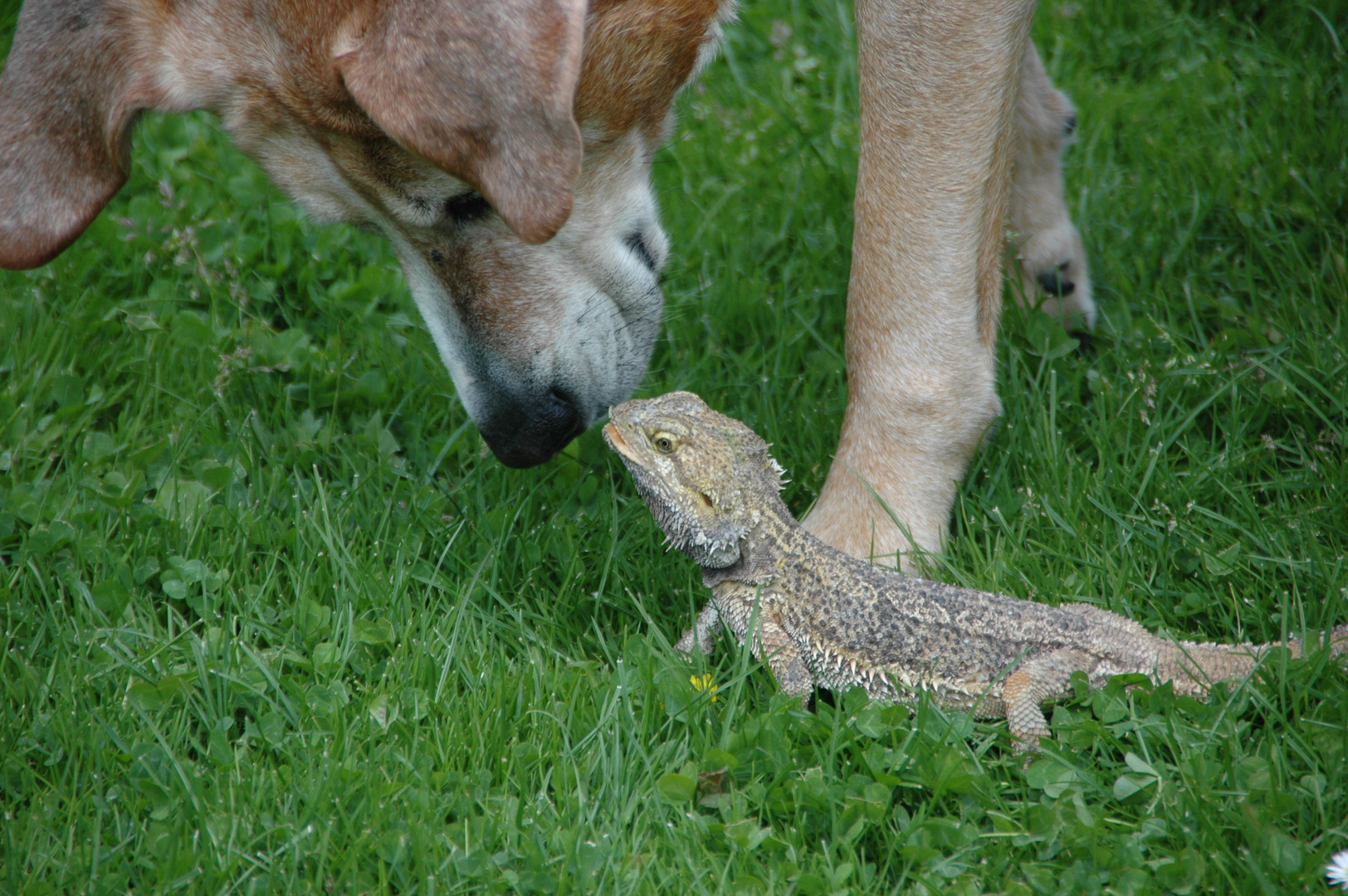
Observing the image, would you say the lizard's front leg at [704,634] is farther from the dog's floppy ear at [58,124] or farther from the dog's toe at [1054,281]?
the dog's floppy ear at [58,124]

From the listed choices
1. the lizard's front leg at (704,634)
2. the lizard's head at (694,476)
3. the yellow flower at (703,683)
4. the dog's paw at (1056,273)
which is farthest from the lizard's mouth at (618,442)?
the dog's paw at (1056,273)

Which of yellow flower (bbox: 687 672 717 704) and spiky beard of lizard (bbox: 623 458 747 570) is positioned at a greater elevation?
spiky beard of lizard (bbox: 623 458 747 570)

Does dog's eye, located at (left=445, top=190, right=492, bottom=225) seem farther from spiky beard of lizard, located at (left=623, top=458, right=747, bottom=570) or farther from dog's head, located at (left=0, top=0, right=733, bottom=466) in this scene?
spiky beard of lizard, located at (left=623, top=458, right=747, bottom=570)

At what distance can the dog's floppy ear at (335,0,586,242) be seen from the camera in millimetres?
2504

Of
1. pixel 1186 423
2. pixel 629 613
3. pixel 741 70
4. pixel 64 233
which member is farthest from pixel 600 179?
pixel 741 70

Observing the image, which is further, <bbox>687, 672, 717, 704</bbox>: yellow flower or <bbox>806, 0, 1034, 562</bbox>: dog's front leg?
<bbox>806, 0, 1034, 562</bbox>: dog's front leg

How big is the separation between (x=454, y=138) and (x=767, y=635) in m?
1.40

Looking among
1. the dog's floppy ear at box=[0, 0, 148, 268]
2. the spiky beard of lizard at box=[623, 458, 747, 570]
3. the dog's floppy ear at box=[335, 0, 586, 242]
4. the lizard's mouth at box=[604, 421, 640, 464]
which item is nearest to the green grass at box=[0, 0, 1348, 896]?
the spiky beard of lizard at box=[623, 458, 747, 570]

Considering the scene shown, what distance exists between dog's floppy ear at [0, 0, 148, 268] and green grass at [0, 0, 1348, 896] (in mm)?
829

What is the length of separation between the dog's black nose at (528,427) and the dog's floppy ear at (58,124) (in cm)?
123

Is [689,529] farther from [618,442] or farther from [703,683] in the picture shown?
[703,683]

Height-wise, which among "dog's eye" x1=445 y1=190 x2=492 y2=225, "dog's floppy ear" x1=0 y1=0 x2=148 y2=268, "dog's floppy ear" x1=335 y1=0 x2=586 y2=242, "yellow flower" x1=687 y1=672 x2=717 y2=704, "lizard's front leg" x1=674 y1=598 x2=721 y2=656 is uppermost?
"dog's floppy ear" x1=335 y1=0 x2=586 y2=242

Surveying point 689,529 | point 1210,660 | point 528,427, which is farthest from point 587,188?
point 1210,660

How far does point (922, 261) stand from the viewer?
3148 millimetres
